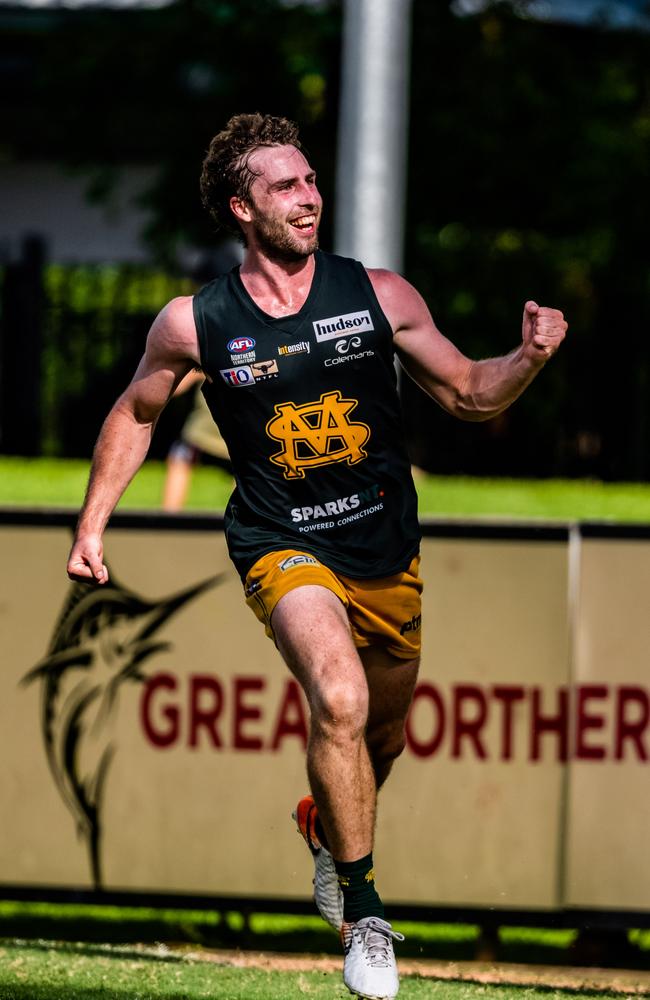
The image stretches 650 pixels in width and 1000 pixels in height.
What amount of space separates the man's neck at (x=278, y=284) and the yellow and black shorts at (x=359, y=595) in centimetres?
77

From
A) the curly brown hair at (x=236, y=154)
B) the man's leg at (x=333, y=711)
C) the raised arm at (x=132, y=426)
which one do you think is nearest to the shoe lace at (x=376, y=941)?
the man's leg at (x=333, y=711)

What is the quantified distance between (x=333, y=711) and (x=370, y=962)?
716mm

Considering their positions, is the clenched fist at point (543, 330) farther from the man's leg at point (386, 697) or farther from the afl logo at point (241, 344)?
the man's leg at point (386, 697)

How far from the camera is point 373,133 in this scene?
29.1 feet

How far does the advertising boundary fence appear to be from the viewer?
22.4 feet

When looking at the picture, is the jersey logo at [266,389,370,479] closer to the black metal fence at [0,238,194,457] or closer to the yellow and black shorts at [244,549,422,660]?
the yellow and black shorts at [244,549,422,660]

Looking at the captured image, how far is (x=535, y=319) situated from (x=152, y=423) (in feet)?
4.32

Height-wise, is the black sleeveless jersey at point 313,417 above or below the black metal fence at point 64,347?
below

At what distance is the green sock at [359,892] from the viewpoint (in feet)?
16.2

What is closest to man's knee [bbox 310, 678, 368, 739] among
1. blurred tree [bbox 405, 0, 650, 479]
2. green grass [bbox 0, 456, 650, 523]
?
green grass [bbox 0, 456, 650, 523]

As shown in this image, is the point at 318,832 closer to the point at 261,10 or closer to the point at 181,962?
the point at 181,962

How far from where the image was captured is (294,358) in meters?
5.13

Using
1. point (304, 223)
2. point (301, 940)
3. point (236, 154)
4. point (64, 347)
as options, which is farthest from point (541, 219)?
point (304, 223)

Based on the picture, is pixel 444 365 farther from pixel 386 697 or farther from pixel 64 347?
pixel 64 347
